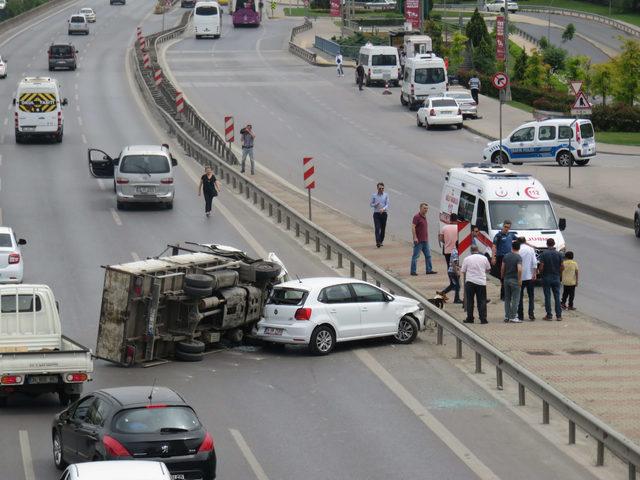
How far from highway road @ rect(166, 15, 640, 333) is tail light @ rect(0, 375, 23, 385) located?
39.1ft

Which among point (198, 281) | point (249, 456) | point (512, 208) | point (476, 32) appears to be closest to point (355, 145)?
point (512, 208)

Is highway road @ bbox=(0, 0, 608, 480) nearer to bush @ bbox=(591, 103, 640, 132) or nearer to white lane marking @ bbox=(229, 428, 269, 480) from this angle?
white lane marking @ bbox=(229, 428, 269, 480)

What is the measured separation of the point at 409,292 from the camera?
25.6m

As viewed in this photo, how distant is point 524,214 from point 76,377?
45.9 feet

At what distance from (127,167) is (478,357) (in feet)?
62.3

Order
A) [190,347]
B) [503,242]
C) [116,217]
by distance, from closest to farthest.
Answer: [190,347] < [503,242] < [116,217]

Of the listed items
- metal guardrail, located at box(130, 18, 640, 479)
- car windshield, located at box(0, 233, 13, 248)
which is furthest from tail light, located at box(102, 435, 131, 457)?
car windshield, located at box(0, 233, 13, 248)

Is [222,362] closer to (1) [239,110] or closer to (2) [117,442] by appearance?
(2) [117,442]

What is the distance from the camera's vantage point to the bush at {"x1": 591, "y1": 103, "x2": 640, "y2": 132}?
206 feet

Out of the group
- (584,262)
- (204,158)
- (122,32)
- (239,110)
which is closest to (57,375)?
(584,262)

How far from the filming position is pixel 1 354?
19625 mm

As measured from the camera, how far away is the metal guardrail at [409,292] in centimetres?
1702

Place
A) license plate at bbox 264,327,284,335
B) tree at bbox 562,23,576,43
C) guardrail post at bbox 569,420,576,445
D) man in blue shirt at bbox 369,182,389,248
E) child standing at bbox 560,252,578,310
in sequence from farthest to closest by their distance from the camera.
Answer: tree at bbox 562,23,576,43 → man in blue shirt at bbox 369,182,389,248 → child standing at bbox 560,252,578,310 → license plate at bbox 264,327,284,335 → guardrail post at bbox 569,420,576,445

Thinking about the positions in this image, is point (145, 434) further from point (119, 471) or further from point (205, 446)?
point (119, 471)
